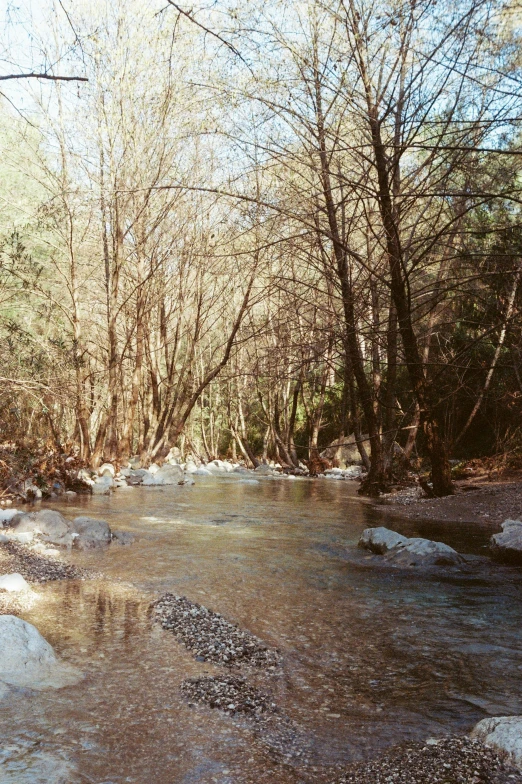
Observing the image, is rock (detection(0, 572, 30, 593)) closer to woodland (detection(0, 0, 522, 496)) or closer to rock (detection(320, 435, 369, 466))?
woodland (detection(0, 0, 522, 496))

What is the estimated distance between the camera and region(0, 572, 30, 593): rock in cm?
478

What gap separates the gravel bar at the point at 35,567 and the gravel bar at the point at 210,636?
1.11 metres

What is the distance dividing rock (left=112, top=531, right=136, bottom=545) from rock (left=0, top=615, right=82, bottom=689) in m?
3.54

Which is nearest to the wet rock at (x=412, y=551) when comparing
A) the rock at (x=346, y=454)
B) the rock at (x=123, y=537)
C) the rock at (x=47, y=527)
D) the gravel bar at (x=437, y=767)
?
the rock at (x=123, y=537)

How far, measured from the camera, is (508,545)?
6.68 m

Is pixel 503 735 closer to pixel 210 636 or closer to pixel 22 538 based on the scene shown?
pixel 210 636

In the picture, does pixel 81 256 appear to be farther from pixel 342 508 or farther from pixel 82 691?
pixel 82 691

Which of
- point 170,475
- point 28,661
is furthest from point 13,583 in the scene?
point 170,475

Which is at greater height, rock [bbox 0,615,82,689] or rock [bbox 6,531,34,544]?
rock [bbox 6,531,34,544]

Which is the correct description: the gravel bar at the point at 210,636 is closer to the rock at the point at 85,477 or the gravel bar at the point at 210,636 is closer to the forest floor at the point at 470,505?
the forest floor at the point at 470,505

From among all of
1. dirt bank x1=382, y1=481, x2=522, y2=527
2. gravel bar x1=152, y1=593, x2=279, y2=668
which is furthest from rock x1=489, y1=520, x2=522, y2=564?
gravel bar x1=152, y1=593, x2=279, y2=668

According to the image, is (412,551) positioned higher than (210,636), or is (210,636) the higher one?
(412,551)

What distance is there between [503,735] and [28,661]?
2230mm

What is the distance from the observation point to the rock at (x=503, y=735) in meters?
2.59
